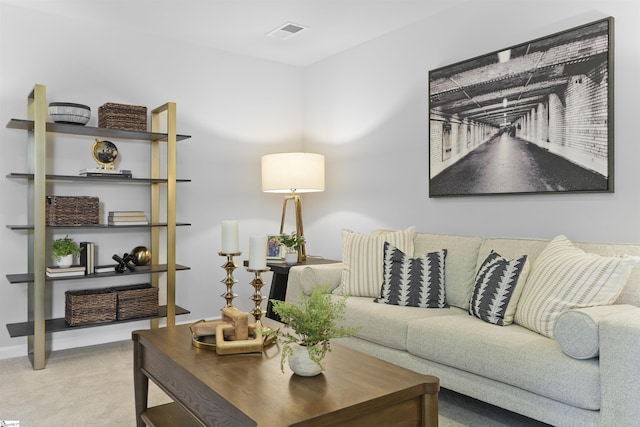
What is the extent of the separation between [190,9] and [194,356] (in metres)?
2.69

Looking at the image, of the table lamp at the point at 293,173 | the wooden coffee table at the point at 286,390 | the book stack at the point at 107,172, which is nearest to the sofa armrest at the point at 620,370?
the wooden coffee table at the point at 286,390

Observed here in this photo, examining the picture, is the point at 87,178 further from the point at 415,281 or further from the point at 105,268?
the point at 415,281

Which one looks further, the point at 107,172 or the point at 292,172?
the point at 292,172

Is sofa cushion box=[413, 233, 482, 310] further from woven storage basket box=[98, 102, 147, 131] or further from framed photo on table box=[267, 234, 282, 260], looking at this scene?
woven storage basket box=[98, 102, 147, 131]

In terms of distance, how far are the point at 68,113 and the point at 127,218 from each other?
0.83 m

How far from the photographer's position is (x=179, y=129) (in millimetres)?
4359

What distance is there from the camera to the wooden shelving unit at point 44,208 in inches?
127

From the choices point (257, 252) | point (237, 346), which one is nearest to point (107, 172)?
point (257, 252)

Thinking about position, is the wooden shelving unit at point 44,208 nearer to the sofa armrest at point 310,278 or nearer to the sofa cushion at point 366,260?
the sofa armrest at point 310,278

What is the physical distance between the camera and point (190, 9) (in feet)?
12.1

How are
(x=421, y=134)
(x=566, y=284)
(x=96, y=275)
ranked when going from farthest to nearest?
(x=421, y=134)
(x=96, y=275)
(x=566, y=284)

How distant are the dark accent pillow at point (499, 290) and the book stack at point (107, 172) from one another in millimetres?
2563

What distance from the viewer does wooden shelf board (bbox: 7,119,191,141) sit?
3.38 metres

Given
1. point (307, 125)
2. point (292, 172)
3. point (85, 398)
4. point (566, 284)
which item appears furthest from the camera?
point (307, 125)
